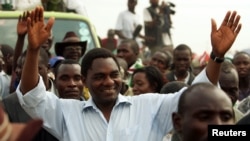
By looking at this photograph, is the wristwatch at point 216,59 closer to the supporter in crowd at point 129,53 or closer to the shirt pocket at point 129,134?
the shirt pocket at point 129,134

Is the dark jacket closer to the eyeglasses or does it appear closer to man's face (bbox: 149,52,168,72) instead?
the eyeglasses

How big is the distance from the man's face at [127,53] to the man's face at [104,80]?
5.12 m

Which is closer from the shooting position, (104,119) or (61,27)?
(104,119)

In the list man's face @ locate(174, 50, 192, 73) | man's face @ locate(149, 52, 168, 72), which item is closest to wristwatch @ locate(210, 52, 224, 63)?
man's face @ locate(174, 50, 192, 73)

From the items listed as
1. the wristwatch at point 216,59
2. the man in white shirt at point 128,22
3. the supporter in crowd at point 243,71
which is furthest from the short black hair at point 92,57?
the man in white shirt at point 128,22

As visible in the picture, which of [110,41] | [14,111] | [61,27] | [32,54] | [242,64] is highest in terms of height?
[32,54]

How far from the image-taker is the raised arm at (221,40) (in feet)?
12.8

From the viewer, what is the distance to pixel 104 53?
4316 mm

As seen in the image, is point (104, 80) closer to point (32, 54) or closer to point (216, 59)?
point (32, 54)

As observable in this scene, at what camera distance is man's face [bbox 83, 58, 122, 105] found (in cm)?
409

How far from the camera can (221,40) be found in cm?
393

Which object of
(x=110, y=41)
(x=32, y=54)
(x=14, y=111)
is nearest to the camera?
(x=32, y=54)

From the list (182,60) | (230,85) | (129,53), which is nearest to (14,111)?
(230,85)

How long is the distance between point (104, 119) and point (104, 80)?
276 mm
